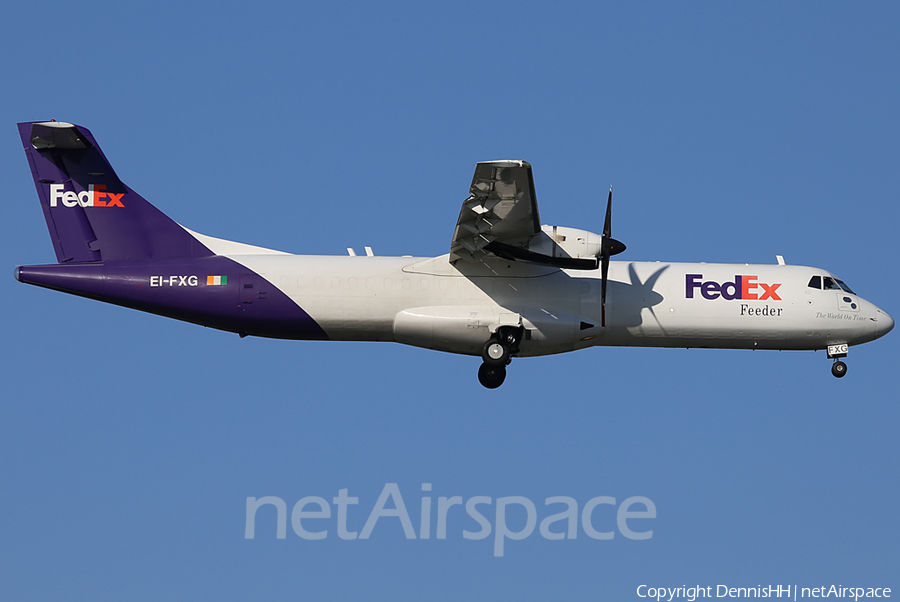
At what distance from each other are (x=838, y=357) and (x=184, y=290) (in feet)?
47.2

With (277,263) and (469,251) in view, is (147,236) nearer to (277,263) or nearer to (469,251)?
(277,263)

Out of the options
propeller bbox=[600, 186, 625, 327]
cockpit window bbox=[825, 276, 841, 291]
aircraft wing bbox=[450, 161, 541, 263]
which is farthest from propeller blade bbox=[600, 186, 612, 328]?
cockpit window bbox=[825, 276, 841, 291]

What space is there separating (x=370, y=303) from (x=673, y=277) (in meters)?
6.66

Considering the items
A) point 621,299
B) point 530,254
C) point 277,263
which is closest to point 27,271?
point 277,263

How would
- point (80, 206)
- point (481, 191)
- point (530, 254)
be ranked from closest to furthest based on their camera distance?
point (481, 191) → point (530, 254) → point (80, 206)

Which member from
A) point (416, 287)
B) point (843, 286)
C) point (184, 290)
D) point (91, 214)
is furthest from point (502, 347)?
point (91, 214)

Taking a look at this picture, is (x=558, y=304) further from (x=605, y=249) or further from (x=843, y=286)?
(x=843, y=286)

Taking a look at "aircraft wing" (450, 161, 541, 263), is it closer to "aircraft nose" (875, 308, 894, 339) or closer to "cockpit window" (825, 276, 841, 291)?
"cockpit window" (825, 276, 841, 291)

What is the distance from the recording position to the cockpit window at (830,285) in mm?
21812

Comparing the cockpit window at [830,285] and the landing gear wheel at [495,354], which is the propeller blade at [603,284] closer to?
the landing gear wheel at [495,354]

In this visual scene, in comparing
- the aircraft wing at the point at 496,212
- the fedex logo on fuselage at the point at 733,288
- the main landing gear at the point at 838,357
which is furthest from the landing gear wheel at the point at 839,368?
the aircraft wing at the point at 496,212

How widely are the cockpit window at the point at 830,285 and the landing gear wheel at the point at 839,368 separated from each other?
165 centimetres

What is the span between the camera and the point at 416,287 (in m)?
20.3

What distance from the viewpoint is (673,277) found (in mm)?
21250
